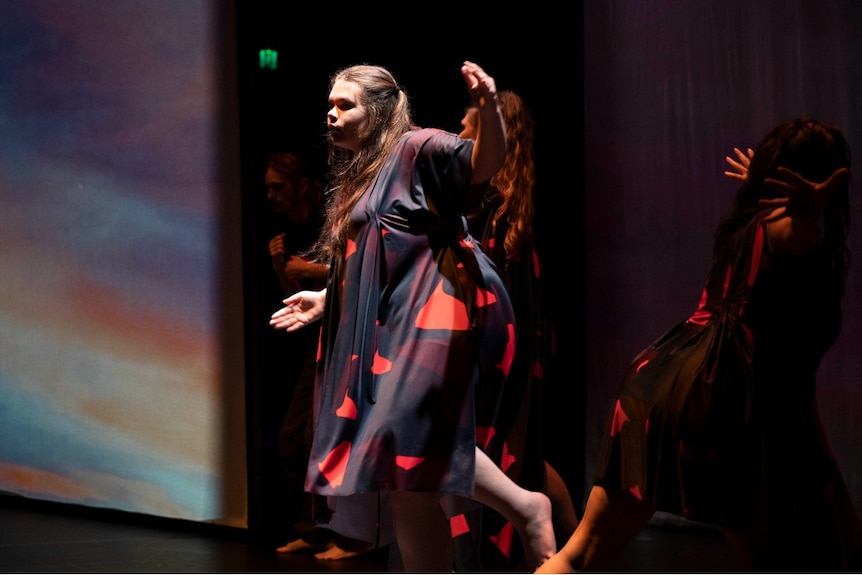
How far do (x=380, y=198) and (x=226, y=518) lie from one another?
2.61 m

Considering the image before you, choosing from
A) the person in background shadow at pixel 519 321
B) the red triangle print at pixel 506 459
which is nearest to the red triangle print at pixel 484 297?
the person in background shadow at pixel 519 321

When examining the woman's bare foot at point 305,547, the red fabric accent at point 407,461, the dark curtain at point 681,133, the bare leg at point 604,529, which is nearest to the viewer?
the red fabric accent at point 407,461

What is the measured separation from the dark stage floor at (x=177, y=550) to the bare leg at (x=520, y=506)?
1160 millimetres

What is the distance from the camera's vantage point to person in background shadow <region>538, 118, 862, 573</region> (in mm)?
3086

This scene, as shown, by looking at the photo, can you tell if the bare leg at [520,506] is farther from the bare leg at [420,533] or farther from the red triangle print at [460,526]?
the red triangle print at [460,526]

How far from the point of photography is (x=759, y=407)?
312cm

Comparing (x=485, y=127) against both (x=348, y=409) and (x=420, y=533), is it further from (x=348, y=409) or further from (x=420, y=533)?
(x=420, y=533)

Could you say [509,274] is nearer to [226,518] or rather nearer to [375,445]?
[375,445]

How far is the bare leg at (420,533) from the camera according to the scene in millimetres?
2984

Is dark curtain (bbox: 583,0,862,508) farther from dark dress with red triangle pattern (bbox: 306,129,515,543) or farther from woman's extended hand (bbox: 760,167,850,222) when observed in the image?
dark dress with red triangle pattern (bbox: 306,129,515,543)

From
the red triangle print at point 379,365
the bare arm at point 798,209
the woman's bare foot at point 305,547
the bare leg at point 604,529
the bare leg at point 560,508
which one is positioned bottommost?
the woman's bare foot at point 305,547

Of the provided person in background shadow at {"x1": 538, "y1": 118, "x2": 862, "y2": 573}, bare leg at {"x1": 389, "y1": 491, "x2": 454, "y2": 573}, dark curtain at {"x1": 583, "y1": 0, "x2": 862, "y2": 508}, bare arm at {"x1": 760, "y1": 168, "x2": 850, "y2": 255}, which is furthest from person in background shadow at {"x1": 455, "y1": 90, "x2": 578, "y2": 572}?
bare arm at {"x1": 760, "y1": 168, "x2": 850, "y2": 255}

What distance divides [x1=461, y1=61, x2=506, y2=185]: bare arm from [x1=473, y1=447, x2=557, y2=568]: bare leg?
0.70m

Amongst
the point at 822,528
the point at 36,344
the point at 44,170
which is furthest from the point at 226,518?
the point at 822,528
